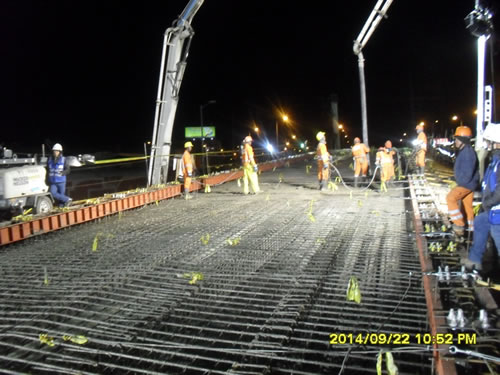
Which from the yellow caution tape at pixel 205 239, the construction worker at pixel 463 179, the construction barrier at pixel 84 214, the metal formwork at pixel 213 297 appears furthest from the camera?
the construction barrier at pixel 84 214

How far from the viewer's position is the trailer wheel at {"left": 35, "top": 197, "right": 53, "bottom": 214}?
920 centimetres

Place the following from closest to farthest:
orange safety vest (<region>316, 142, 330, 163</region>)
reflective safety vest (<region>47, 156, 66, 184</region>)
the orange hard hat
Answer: the orange hard hat
reflective safety vest (<region>47, 156, 66, 184</region>)
orange safety vest (<region>316, 142, 330, 163</region>)

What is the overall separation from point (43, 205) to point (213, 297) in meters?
6.38

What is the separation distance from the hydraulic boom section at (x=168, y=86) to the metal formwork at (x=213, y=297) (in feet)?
15.7

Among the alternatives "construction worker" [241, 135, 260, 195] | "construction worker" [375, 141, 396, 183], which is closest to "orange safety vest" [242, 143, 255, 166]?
"construction worker" [241, 135, 260, 195]

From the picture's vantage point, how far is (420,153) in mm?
13875

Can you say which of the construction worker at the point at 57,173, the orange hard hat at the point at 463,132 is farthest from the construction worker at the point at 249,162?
the orange hard hat at the point at 463,132

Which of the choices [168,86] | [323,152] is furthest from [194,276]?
[168,86]

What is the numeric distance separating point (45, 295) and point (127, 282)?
0.93 m

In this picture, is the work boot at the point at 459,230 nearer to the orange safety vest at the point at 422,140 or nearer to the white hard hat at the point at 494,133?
the white hard hat at the point at 494,133

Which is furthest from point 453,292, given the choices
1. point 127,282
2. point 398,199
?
point 398,199

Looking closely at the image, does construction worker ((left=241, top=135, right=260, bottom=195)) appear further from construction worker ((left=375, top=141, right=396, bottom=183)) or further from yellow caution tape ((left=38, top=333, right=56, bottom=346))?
yellow caution tape ((left=38, top=333, right=56, bottom=346))

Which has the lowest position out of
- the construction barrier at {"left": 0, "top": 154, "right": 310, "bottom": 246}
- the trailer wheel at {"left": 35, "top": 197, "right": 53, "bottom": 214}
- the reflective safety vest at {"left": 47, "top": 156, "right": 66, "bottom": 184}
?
the construction barrier at {"left": 0, "top": 154, "right": 310, "bottom": 246}

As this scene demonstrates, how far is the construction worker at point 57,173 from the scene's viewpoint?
942 cm
